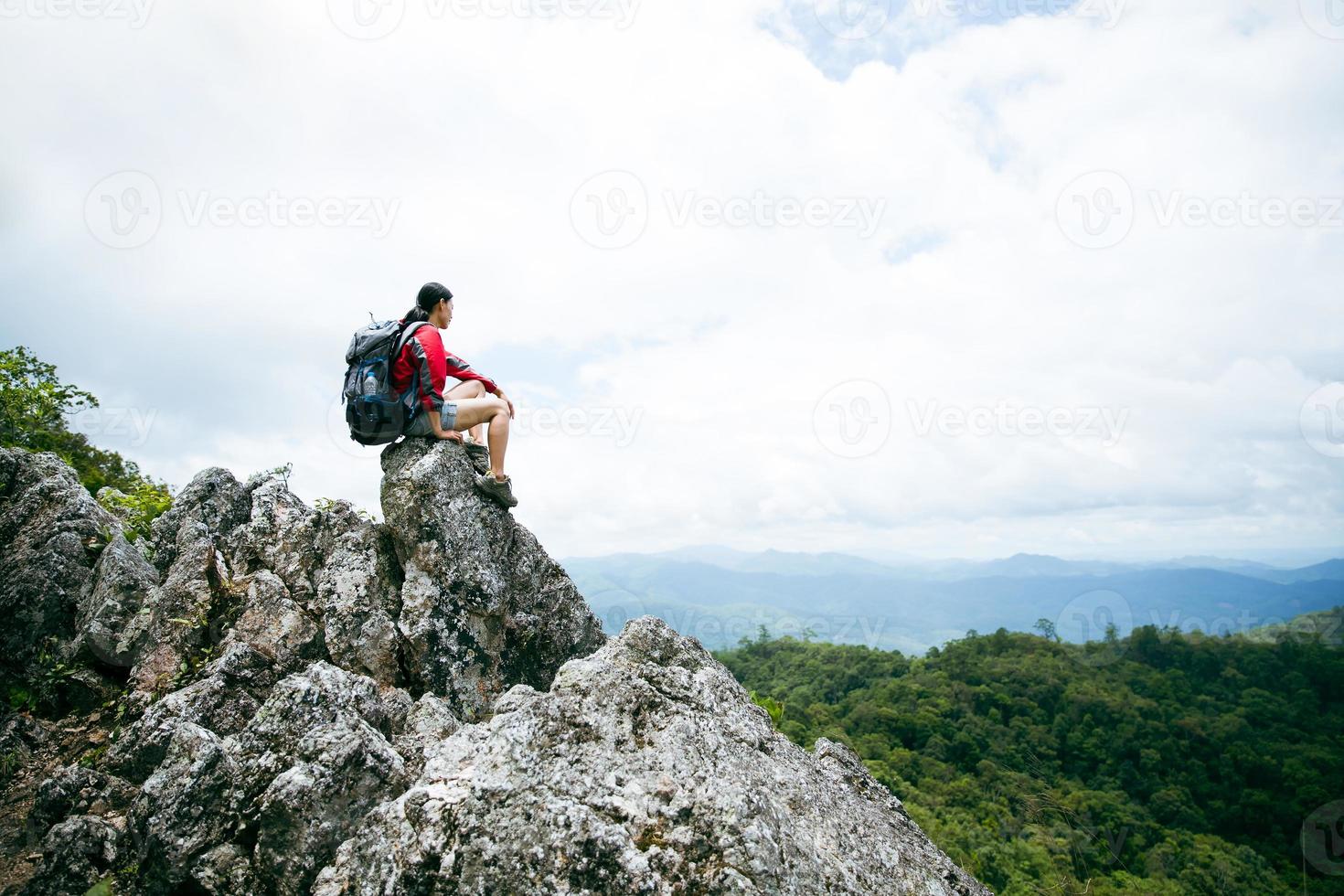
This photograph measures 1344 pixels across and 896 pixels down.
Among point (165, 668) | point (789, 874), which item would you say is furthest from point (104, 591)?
point (789, 874)

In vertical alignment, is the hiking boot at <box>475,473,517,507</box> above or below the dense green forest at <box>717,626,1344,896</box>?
above

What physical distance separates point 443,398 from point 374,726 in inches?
192

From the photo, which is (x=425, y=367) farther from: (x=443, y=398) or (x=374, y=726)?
(x=374, y=726)

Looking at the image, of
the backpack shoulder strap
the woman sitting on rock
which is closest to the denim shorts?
the woman sitting on rock

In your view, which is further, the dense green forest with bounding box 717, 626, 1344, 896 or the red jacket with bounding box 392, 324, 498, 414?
the dense green forest with bounding box 717, 626, 1344, 896

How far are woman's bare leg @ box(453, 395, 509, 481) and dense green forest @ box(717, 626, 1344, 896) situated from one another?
40701 mm

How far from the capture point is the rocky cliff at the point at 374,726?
556cm

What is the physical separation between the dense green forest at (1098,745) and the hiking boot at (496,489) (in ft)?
133

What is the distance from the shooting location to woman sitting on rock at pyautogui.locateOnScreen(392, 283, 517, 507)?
10320 mm

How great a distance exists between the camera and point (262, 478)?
13891mm

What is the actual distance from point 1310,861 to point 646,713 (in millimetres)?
107012

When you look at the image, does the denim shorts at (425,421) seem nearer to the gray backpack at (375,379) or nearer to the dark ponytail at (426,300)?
the gray backpack at (375,379)

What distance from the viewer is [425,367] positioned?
10242 mm

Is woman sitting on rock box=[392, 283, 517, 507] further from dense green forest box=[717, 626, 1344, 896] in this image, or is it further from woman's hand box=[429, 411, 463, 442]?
dense green forest box=[717, 626, 1344, 896]
